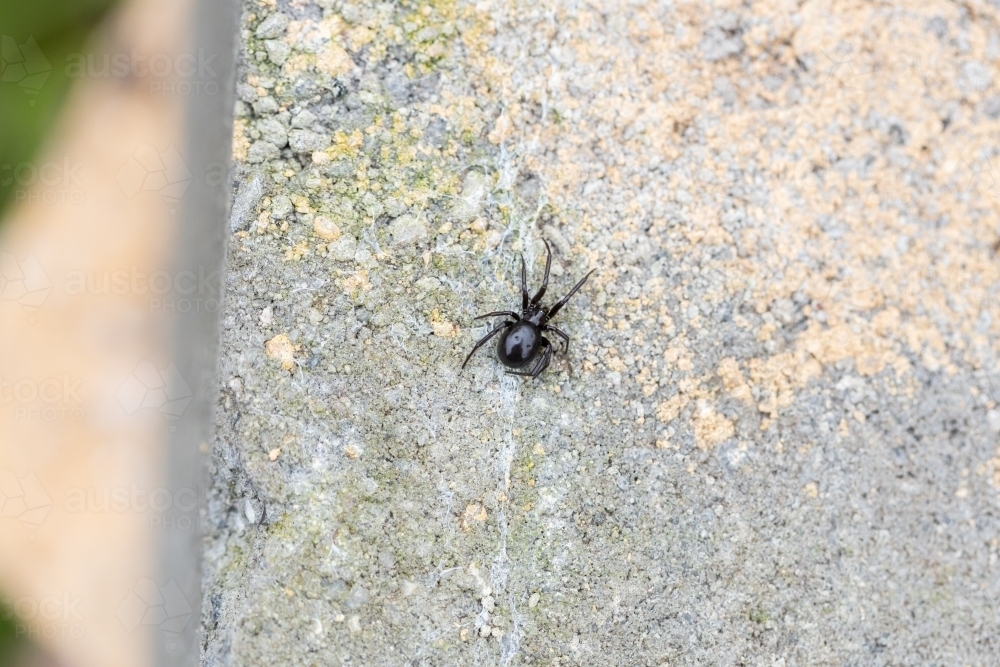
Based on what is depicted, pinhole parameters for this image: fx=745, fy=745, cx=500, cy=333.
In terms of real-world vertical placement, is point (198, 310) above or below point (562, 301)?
below

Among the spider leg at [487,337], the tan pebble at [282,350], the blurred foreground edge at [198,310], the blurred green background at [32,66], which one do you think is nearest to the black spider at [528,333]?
the spider leg at [487,337]

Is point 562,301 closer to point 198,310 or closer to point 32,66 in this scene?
point 198,310

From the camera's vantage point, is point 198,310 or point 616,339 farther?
point 198,310

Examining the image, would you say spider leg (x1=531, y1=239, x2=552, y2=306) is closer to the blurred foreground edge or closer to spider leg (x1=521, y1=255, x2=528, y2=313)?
spider leg (x1=521, y1=255, x2=528, y2=313)

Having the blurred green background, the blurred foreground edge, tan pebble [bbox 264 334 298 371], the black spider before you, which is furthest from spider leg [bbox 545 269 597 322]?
the blurred green background

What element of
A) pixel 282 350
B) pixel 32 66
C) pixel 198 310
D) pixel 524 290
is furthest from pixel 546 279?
pixel 32 66
